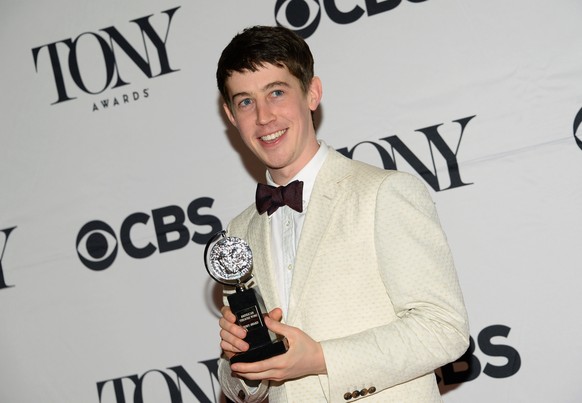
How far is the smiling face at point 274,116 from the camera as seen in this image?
2.05m

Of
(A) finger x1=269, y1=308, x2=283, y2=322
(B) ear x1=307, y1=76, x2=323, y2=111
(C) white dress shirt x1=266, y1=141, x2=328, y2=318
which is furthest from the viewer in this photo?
(B) ear x1=307, y1=76, x2=323, y2=111

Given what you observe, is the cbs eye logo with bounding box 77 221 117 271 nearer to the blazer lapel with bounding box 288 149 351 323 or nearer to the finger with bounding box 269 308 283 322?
the blazer lapel with bounding box 288 149 351 323

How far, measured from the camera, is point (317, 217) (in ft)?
6.39

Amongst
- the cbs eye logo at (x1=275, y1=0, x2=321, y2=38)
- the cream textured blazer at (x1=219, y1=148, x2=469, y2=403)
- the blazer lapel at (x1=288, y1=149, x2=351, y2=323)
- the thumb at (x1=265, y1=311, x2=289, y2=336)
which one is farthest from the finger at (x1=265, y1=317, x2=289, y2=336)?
the cbs eye logo at (x1=275, y1=0, x2=321, y2=38)

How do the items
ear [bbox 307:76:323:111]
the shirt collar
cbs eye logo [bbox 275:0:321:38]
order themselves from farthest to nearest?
cbs eye logo [bbox 275:0:321:38], ear [bbox 307:76:323:111], the shirt collar

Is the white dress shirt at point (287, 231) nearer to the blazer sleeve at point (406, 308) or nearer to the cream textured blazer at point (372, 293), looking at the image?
the cream textured blazer at point (372, 293)

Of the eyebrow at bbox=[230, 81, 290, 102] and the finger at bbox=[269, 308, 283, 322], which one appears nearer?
the finger at bbox=[269, 308, 283, 322]

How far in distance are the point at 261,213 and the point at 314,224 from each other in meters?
0.24

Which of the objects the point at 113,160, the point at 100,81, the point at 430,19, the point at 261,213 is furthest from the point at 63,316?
the point at 430,19

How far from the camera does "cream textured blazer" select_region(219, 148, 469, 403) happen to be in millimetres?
1731

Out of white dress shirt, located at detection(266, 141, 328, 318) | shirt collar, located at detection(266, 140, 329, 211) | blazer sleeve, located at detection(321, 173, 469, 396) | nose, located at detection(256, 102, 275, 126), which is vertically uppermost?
nose, located at detection(256, 102, 275, 126)

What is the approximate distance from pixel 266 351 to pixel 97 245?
5.75ft

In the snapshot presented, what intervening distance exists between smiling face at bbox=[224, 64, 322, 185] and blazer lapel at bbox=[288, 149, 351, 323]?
3.8 inches

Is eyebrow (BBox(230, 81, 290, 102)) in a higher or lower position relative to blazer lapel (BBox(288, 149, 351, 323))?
higher
